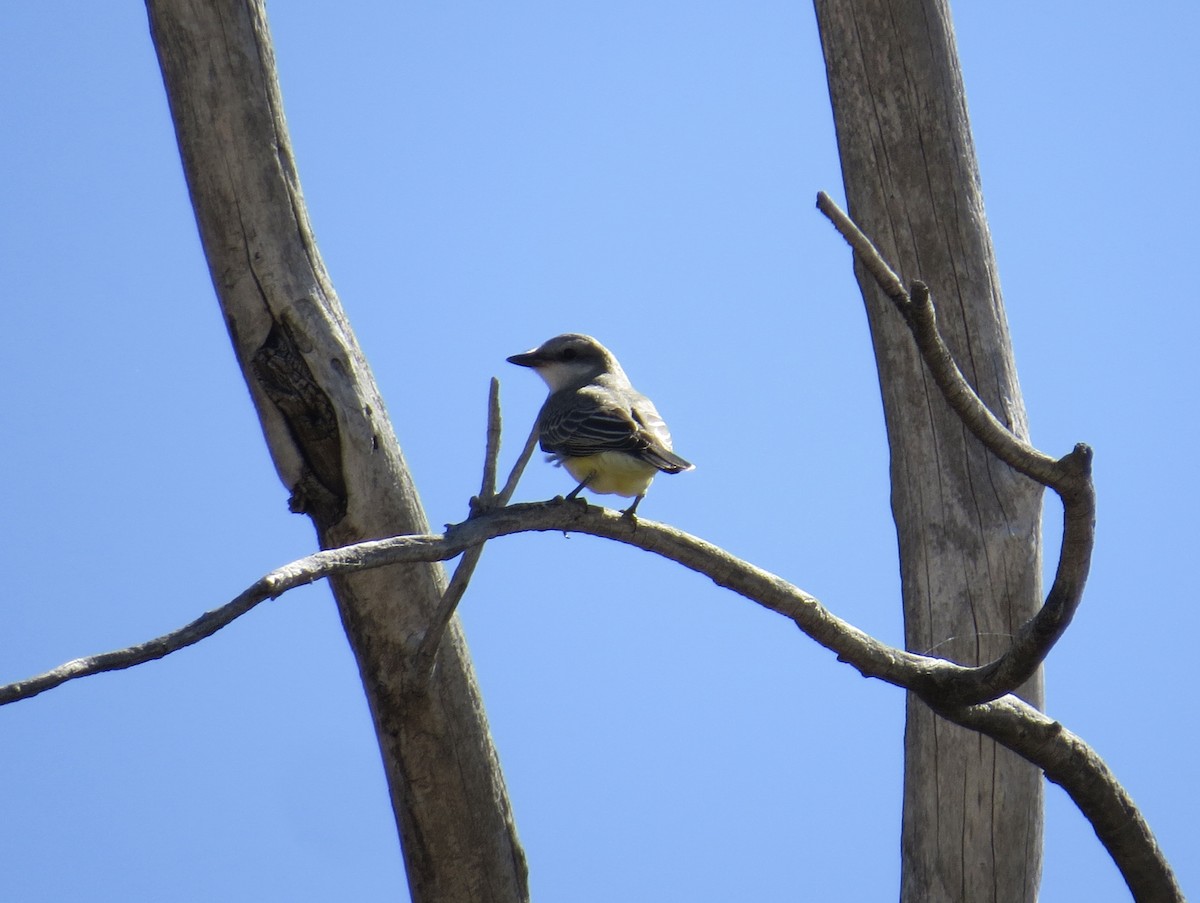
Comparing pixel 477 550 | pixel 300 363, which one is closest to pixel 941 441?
pixel 477 550

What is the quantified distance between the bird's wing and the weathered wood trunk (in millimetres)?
1189

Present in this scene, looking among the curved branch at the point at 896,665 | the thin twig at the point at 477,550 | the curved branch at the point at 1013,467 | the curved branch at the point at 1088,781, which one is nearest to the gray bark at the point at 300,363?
the thin twig at the point at 477,550

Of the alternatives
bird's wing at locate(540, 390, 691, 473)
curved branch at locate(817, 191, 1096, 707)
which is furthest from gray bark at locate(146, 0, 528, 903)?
curved branch at locate(817, 191, 1096, 707)

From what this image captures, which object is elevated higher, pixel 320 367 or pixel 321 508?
pixel 320 367

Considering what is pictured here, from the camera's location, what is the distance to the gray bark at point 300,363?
5.61 meters

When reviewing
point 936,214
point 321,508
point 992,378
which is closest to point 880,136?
point 936,214

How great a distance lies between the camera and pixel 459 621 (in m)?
5.96

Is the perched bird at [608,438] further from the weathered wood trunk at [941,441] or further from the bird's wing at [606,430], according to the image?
the weathered wood trunk at [941,441]

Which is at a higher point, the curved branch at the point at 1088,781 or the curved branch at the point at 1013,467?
the curved branch at the point at 1013,467

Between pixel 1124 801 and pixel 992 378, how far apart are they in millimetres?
1974

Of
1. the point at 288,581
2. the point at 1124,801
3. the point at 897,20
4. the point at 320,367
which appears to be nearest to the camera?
the point at 288,581

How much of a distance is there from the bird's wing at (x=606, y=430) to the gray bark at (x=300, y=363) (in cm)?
73

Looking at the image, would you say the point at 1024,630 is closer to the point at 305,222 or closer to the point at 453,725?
the point at 453,725

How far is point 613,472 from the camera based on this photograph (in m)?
5.50
